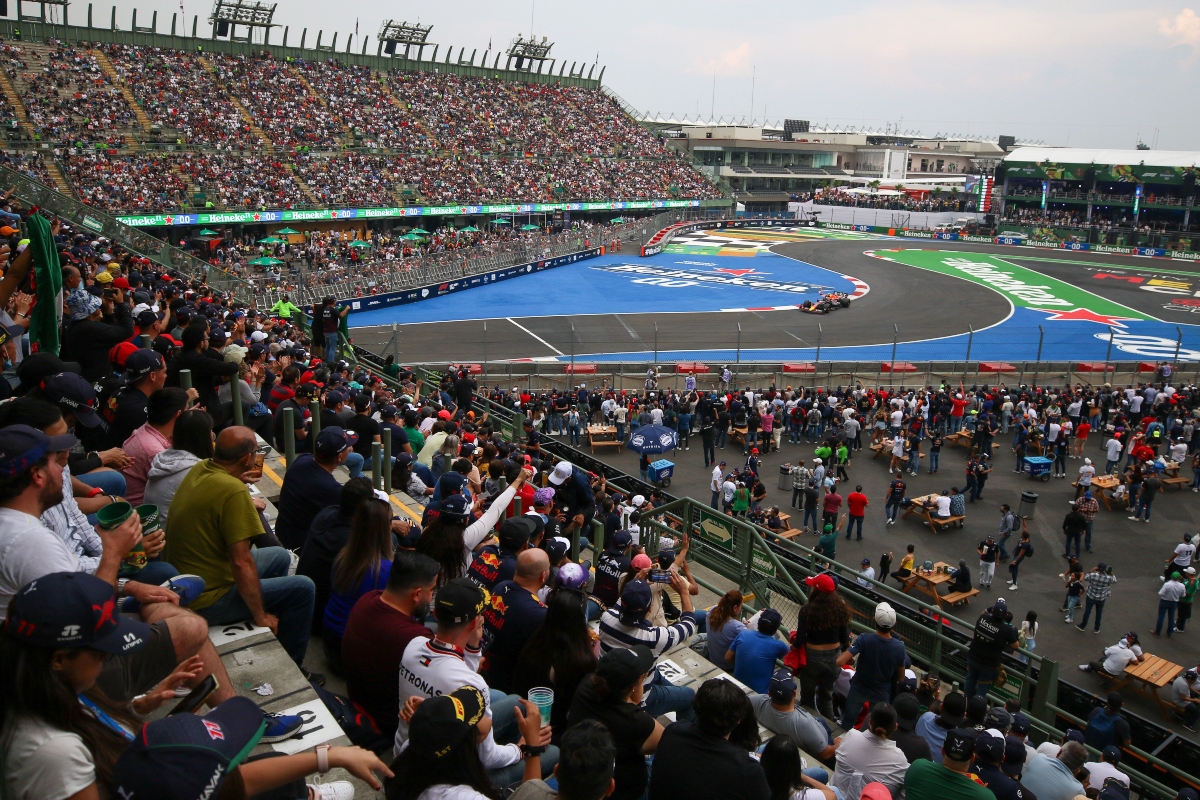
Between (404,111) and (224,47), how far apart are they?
40.7 feet

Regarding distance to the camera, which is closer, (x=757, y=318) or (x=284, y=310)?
(x=284, y=310)

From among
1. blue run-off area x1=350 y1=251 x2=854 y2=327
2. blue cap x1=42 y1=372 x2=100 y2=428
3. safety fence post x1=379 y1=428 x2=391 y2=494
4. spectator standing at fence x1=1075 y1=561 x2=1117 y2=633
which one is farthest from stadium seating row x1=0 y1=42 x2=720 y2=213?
spectator standing at fence x1=1075 y1=561 x2=1117 y2=633

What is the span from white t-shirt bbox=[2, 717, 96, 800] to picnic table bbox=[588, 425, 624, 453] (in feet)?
67.1

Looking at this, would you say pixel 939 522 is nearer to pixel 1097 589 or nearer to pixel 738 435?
pixel 1097 589

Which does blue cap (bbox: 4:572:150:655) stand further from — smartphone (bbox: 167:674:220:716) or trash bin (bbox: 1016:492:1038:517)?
trash bin (bbox: 1016:492:1038:517)

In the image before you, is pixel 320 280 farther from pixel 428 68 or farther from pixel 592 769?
pixel 428 68

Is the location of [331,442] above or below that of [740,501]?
above

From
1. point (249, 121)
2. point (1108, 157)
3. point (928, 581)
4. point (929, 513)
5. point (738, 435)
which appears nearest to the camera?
point (928, 581)

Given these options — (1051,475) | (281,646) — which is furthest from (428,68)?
(281,646)

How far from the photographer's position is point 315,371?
45.2 ft

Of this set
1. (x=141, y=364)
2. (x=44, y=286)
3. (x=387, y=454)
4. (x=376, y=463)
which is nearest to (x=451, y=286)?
(x=387, y=454)

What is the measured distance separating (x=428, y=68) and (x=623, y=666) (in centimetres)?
7315

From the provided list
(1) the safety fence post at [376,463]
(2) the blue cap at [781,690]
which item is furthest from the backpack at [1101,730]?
(1) the safety fence post at [376,463]

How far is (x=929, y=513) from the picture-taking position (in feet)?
59.5
